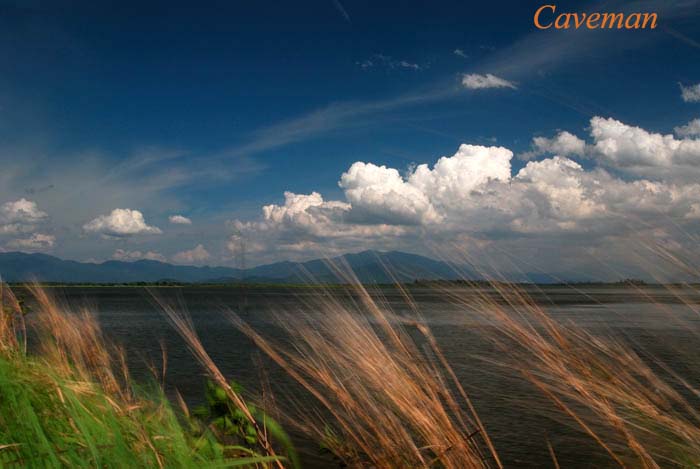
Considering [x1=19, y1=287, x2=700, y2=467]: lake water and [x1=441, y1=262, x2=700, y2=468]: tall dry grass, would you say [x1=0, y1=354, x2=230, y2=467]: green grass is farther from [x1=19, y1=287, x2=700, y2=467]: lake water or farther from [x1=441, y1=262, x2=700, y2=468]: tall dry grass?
[x1=441, y1=262, x2=700, y2=468]: tall dry grass

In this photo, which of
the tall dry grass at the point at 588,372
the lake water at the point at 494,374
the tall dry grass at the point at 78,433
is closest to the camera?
the tall dry grass at the point at 588,372

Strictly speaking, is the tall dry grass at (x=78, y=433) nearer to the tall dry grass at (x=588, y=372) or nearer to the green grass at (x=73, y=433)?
the green grass at (x=73, y=433)

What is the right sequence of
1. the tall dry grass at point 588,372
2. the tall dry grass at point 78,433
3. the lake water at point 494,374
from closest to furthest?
the tall dry grass at point 588,372 → the tall dry grass at point 78,433 → the lake water at point 494,374

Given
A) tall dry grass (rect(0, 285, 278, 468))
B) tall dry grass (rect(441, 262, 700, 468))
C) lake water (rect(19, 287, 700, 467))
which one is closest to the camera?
tall dry grass (rect(441, 262, 700, 468))

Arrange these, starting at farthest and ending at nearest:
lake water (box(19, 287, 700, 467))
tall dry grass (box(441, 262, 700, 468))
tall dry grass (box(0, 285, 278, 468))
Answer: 1. lake water (box(19, 287, 700, 467))
2. tall dry grass (box(0, 285, 278, 468))
3. tall dry grass (box(441, 262, 700, 468))

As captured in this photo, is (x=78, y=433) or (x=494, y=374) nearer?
(x=78, y=433)

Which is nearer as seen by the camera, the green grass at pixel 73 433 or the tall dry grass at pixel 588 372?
the tall dry grass at pixel 588 372

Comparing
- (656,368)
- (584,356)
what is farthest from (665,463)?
(656,368)

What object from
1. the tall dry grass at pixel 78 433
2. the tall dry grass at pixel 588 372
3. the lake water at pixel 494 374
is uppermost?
the tall dry grass at pixel 588 372

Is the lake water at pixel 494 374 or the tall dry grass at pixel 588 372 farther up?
the tall dry grass at pixel 588 372

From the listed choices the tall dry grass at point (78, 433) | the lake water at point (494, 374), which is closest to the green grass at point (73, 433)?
the tall dry grass at point (78, 433)

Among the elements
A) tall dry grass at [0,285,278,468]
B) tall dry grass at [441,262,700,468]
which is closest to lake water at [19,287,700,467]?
tall dry grass at [441,262,700,468]

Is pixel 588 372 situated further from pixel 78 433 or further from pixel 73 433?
pixel 73 433

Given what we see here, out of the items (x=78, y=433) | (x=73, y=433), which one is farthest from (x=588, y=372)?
(x=73, y=433)
